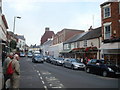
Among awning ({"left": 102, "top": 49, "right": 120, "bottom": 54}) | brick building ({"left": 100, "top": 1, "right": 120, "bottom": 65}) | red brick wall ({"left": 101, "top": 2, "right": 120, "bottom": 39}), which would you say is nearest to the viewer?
awning ({"left": 102, "top": 49, "right": 120, "bottom": 54})

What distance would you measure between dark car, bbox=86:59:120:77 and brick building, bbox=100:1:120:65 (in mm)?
→ 5113

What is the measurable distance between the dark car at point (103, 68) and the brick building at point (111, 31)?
16.8ft

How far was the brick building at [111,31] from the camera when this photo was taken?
23391 millimetres

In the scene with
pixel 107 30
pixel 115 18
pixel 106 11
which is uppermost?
pixel 106 11

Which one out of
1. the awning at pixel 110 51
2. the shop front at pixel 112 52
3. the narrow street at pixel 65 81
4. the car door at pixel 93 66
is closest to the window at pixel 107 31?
the shop front at pixel 112 52

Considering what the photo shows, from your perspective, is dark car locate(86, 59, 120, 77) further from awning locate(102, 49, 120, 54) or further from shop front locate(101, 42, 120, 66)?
awning locate(102, 49, 120, 54)

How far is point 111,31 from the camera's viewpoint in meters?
25.2

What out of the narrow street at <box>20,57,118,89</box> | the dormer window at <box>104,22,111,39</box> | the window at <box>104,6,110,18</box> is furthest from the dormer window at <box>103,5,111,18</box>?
the narrow street at <box>20,57,118,89</box>

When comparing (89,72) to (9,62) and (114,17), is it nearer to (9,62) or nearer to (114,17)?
(114,17)

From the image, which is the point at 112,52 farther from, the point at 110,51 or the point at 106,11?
the point at 106,11

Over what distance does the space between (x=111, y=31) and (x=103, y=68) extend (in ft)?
32.8

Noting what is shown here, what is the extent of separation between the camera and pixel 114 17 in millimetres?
24812

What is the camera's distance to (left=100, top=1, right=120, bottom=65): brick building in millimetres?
23391

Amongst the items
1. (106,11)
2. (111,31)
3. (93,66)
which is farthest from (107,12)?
(93,66)
